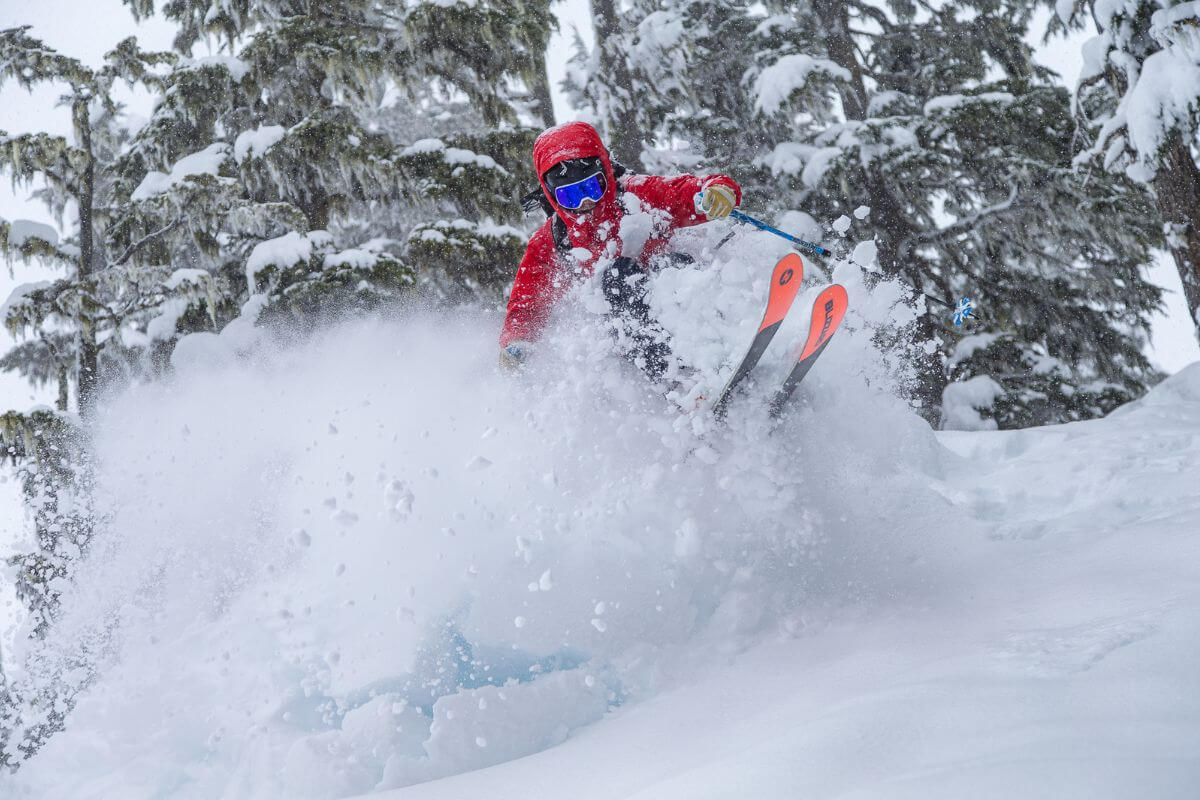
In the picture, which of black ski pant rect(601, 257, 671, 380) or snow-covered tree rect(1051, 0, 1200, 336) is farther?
snow-covered tree rect(1051, 0, 1200, 336)

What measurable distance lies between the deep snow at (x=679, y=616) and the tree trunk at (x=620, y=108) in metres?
5.84

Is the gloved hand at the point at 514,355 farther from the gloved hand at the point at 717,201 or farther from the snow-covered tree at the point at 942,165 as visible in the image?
the snow-covered tree at the point at 942,165

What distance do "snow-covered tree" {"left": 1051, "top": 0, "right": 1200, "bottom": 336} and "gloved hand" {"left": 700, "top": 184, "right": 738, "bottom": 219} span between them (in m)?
3.90

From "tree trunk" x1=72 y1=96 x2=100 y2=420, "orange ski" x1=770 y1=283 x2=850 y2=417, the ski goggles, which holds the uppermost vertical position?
"tree trunk" x1=72 y1=96 x2=100 y2=420

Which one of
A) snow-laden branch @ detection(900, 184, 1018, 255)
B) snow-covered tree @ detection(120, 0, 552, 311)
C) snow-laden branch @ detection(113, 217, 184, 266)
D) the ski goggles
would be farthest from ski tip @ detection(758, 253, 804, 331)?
snow-laden branch @ detection(113, 217, 184, 266)

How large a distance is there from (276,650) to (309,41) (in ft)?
25.1

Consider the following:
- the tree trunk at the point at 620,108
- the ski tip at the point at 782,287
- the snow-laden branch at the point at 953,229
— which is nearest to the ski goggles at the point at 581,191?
the ski tip at the point at 782,287

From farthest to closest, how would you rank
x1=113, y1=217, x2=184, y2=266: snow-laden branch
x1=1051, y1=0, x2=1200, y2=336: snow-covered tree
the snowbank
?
x1=113, y1=217, x2=184, y2=266: snow-laden branch
x1=1051, y1=0, x2=1200, y2=336: snow-covered tree
the snowbank

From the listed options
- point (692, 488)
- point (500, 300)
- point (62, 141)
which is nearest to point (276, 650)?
point (692, 488)

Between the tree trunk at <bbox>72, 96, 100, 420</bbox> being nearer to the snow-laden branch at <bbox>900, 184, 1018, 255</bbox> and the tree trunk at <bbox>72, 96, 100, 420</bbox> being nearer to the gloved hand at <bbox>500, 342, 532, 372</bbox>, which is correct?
the gloved hand at <bbox>500, 342, 532, 372</bbox>

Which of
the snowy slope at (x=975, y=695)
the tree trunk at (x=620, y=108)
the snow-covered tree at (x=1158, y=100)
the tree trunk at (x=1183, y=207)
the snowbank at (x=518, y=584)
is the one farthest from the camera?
the tree trunk at (x=620, y=108)

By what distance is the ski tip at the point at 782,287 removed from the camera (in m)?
3.61

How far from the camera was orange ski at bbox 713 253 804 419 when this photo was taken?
11.9 ft

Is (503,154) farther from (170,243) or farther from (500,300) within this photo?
(170,243)
